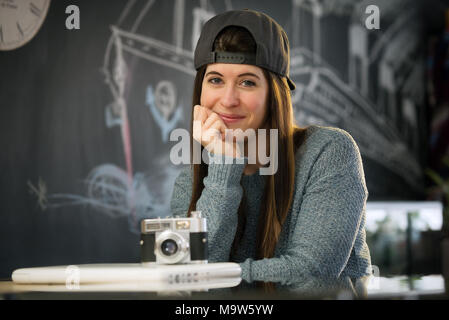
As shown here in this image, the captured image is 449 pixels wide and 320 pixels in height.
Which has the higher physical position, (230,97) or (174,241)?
(230,97)

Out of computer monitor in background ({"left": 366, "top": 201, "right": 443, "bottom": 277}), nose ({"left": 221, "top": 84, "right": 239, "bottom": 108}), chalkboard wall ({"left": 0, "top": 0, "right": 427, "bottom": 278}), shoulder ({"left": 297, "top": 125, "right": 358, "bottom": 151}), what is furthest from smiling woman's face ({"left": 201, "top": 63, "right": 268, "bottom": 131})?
computer monitor in background ({"left": 366, "top": 201, "right": 443, "bottom": 277})

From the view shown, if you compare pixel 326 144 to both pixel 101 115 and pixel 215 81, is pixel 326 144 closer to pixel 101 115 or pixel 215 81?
pixel 215 81

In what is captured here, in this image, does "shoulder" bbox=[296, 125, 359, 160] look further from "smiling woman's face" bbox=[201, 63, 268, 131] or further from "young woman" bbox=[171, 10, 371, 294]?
"smiling woman's face" bbox=[201, 63, 268, 131]

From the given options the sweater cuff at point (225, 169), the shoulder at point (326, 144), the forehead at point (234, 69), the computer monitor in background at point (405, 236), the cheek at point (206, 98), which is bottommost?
the computer monitor in background at point (405, 236)

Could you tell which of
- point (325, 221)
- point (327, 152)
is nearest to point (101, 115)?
point (327, 152)

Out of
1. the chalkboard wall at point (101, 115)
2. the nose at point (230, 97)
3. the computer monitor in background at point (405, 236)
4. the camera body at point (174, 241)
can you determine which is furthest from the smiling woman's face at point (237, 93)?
the computer monitor in background at point (405, 236)

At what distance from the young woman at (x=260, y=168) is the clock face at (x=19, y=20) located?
1762mm

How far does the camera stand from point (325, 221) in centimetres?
127

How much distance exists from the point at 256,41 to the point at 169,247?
67 centimetres

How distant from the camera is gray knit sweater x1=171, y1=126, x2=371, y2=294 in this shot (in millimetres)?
1217

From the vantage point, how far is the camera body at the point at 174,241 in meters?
0.97

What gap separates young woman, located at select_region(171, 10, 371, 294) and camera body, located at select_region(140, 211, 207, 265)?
0.31m

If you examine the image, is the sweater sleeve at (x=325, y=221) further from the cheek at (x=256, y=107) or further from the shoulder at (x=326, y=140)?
the cheek at (x=256, y=107)

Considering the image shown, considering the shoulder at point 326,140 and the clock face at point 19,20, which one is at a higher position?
the clock face at point 19,20
